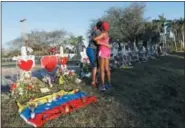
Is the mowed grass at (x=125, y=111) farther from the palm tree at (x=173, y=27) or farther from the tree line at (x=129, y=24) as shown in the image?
the palm tree at (x=173, y=27)

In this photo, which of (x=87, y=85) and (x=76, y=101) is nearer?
(x=76, y=101)

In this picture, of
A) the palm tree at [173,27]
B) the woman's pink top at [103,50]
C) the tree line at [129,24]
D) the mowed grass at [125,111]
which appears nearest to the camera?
the mowed grass at [125,111]

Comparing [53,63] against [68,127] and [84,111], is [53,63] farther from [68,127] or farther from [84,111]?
[68,127]

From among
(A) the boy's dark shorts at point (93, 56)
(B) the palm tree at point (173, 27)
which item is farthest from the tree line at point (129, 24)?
(A) the boy's dark shorts at point (93, 56)

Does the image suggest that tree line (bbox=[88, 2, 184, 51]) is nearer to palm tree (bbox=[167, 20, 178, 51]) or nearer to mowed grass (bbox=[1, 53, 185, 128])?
palm tree (bbox=[167, 20, 178, 51])

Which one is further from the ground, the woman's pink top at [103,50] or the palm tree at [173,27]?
the palm tree at [173,27]

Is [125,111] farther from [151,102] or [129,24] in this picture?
[129,24]

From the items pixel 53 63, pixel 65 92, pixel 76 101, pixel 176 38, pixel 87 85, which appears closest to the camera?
pixel 76 101

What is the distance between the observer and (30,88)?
8531 millimetres

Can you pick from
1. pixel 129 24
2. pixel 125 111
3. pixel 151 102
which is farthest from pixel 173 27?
pixel 125 111

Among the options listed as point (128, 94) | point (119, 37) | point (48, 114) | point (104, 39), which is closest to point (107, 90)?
point (128, 94)

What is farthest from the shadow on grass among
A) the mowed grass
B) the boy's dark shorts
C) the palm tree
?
the palm tree

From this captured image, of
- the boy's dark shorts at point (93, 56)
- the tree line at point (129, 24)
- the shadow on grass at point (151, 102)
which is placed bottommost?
the shadow on grass at point (151, 102)

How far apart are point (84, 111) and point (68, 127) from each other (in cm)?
88
